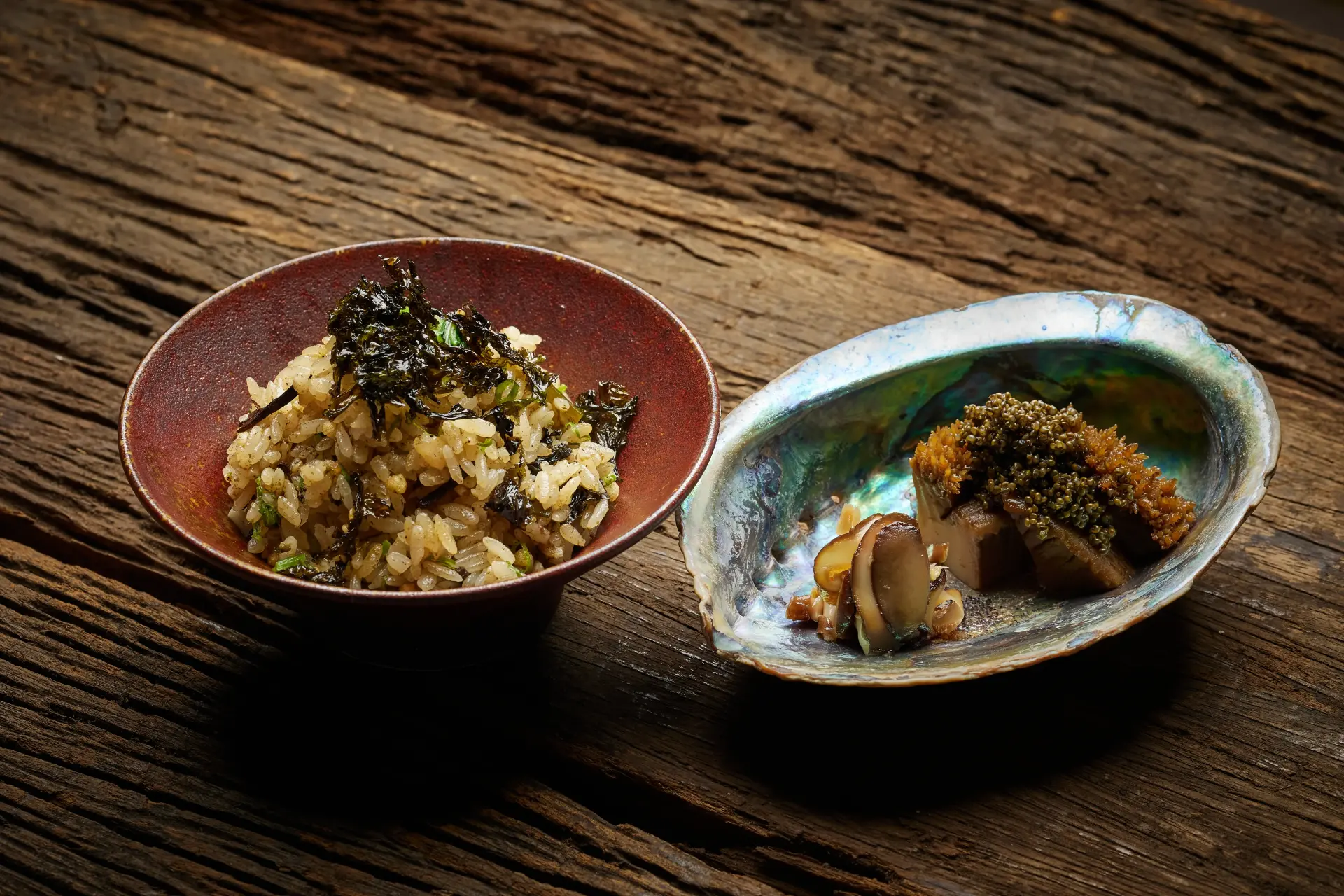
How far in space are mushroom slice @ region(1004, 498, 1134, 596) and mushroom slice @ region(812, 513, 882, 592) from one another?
32 centimetres

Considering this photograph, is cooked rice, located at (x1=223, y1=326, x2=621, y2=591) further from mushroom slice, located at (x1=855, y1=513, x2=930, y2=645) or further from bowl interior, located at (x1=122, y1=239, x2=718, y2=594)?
mushroom slice, located at (x1=855, y1=513, x2=930, y2=645)

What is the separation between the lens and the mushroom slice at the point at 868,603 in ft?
7.16

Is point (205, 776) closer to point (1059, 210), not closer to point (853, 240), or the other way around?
point (853, 240)

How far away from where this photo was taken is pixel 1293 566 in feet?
8.61

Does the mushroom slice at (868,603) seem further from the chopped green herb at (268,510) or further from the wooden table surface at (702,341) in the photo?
the chopped green herb at (268,510)

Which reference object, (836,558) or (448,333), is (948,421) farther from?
(448,333)

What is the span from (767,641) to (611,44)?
2910mm

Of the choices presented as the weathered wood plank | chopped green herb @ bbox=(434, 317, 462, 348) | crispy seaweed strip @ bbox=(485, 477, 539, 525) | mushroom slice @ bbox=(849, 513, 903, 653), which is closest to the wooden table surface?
the weathered wood plank

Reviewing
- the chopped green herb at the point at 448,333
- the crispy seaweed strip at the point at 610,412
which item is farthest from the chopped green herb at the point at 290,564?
the crispy seaweed strip at the point at 610,412

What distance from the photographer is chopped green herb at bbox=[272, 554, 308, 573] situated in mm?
2006

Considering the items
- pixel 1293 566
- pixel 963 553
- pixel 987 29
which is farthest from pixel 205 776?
pixel 987 29

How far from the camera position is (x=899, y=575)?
2172 millimetres

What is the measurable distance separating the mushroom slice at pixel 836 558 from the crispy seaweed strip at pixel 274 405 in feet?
3.54

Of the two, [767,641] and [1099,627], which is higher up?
[1099,627]
